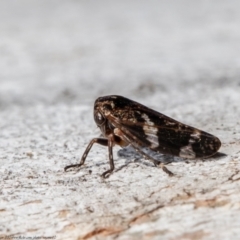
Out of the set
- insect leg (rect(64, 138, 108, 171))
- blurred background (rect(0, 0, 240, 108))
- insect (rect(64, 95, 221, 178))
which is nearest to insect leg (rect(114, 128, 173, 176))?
insect (rect(64, 95, 221, 178))

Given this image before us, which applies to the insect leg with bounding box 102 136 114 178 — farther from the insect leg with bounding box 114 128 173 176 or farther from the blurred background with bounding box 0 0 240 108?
the blurred background with bounding box 0 0 240 108

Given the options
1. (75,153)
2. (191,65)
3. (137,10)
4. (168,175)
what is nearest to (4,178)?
(75,153)

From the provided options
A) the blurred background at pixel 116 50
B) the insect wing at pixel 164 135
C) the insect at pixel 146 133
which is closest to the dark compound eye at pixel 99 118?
the insect at pixel 146 133

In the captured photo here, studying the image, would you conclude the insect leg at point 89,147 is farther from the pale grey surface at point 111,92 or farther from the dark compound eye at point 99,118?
the dark compound eye at point 99,118

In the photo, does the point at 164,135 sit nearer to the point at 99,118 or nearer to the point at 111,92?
the point at 99,118

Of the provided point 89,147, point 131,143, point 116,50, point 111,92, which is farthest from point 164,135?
point 116,50
